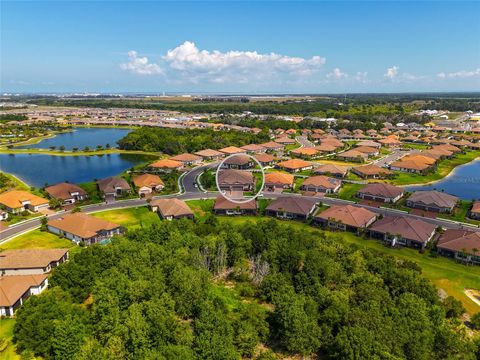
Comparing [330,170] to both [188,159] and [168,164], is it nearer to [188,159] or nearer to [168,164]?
[188,159]

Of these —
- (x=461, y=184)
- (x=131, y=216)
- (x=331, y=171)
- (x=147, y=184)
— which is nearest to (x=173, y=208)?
(x=131, y=216)

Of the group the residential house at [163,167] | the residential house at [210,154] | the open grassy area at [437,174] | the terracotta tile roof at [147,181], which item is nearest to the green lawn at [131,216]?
the terracotta tile roof at [147,181]

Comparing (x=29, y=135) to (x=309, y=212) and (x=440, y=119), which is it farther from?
(x=440, y=119)

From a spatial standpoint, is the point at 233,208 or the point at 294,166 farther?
the point at 294,166

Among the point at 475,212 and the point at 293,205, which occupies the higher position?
the point at 293,205

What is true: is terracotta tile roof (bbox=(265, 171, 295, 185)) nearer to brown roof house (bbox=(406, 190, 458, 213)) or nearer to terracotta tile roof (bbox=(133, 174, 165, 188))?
terracotta tile roof (bbox=(133, 174, 165, 188))

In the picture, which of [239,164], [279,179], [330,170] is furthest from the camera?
[239,164]

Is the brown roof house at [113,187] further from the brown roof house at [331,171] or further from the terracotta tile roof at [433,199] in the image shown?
the terracotta tile roof at [433,199]
